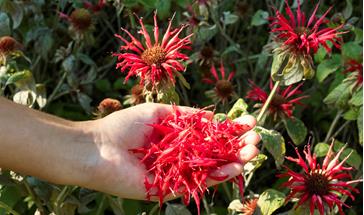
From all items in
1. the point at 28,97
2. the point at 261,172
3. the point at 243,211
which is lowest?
the point at 261,172

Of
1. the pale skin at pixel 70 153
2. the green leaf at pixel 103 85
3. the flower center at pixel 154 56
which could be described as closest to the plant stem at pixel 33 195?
the pale skin at pixel 70 153

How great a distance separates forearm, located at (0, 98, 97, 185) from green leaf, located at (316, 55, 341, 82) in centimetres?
67

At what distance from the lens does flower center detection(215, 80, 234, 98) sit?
155cm

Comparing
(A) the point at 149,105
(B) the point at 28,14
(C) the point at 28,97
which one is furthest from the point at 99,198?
(B) the point at 28,14

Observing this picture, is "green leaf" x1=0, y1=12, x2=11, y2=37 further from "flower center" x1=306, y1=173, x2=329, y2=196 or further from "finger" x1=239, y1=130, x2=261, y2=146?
"flower center" x1=306, y1=173, x2=329, y2=196

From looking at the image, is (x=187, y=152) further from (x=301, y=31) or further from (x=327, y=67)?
(x=327, y=67)

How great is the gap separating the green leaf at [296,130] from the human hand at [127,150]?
0.77 ft

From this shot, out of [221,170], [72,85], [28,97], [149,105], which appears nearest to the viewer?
[221,170]

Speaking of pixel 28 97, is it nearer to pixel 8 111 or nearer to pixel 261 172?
pixel 8 111

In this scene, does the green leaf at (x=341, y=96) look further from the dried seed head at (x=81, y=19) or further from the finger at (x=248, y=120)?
the dried seed head at (x=81, y=19)

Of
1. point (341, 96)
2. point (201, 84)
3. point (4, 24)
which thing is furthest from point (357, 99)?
point (4, 24)

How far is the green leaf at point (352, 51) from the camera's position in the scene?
1531 mm

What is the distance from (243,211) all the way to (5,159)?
0.46 metres

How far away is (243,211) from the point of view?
1215mm
